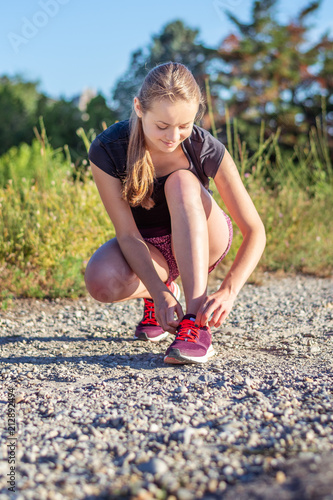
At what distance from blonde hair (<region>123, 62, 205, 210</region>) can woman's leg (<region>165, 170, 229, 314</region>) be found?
4.5 inches

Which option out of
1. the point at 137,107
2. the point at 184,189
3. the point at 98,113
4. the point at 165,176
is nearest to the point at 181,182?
the point at 184,189

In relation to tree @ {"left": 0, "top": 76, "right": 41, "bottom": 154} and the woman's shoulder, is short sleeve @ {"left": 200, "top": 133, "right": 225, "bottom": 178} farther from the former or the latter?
tree @ {"left": 0, "top": 76, "right": 41, "bottom": 154}

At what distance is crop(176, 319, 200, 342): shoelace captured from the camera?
1.87m

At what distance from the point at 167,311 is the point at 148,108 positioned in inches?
31.3

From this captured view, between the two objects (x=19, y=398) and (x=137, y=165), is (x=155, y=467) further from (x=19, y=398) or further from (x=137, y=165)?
(x=137, y=165)

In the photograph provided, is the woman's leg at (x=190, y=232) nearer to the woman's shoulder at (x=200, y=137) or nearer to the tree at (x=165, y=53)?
the woman's shoulder at (x=200, y=137)

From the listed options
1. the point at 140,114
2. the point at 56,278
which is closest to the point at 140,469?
the point at 140,114

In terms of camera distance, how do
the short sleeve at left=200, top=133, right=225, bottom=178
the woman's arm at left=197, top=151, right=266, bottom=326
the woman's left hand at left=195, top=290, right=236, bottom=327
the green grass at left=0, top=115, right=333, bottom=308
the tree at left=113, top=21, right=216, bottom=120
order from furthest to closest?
the tree at left=113, top=21, right=216, bottom=120
the green grass at left=0, top=115, right=333, bottom=308
the short sleeve at left=200, top=133, right=225, bottom=178
the woman's arm at left=197, top=151, right=266, bottom=326
the woman's left hand at left=195, top=290, right=236, bottom=327

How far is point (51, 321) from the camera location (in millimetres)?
2828

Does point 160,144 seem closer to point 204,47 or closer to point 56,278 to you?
point 56,278

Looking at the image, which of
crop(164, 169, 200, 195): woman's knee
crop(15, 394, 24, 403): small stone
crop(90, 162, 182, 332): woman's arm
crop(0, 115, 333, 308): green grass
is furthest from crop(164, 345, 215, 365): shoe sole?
crop(0, 115, 333, 308): green grass

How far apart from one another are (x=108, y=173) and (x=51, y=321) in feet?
3.56

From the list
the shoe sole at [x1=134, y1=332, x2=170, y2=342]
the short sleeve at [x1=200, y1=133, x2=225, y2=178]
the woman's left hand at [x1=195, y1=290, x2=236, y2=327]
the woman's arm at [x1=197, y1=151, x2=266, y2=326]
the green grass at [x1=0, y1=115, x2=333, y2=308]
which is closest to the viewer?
the woman's left hand at [x1=195, y1=290, x2=236, y2=327]

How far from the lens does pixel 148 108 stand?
1.94 meters
